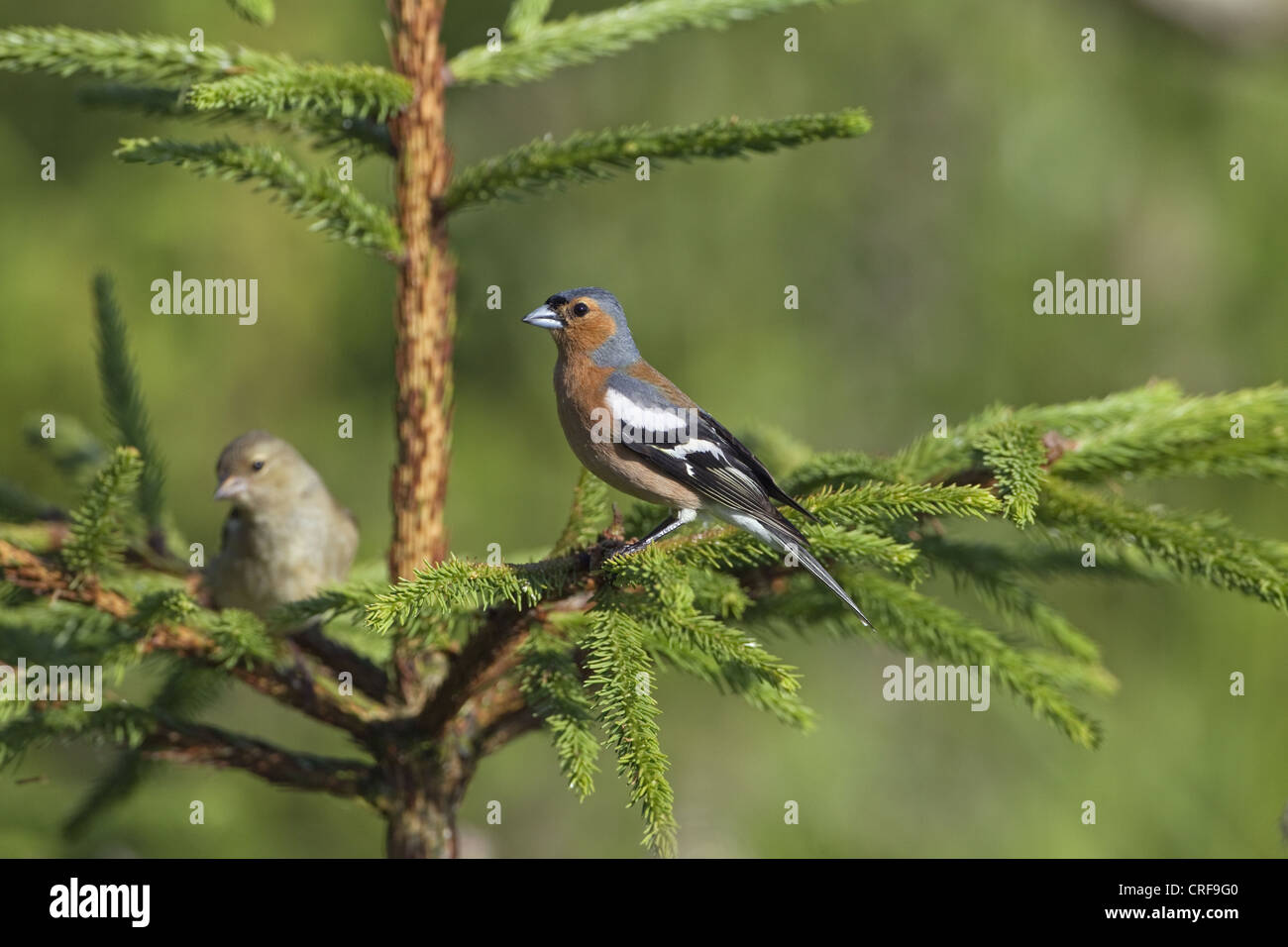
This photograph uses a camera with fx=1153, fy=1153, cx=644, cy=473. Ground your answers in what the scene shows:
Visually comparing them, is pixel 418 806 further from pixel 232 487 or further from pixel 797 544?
pixel 232 487

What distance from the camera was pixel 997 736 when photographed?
7211 mm

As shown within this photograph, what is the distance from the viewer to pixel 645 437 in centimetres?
324

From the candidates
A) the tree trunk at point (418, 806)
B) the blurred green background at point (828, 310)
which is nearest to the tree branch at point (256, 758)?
the tree trunk at point (418, 806)

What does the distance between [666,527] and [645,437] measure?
284 millimetres

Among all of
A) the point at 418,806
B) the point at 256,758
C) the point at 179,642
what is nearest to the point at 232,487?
the point at 179,642

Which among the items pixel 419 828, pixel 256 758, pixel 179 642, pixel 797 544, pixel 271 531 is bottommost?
pixel 419 828

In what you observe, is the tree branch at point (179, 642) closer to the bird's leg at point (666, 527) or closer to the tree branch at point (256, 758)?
the tree branch at point (256, 758)

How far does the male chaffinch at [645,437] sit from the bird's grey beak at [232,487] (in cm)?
150

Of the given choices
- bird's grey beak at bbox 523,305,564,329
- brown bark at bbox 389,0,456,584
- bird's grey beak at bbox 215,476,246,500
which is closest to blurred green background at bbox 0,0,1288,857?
bird's grey beak at bbox 215,476,246,500

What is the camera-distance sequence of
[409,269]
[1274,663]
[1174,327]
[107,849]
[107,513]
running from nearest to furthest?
1. [107,513]
2. [409,269]
3. [107,849]
4. [1274,663]
5. [1174,327]

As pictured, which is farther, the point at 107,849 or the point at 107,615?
the point at 107,849

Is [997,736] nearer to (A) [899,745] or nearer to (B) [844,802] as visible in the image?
(A) [899,745]
